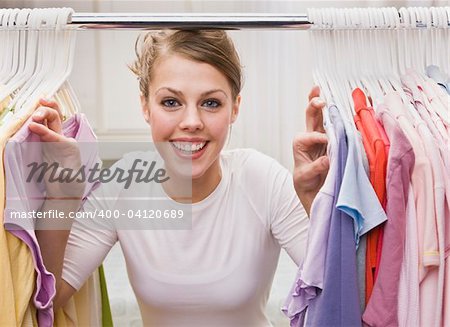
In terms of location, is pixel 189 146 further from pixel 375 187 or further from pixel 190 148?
pixel 375 187

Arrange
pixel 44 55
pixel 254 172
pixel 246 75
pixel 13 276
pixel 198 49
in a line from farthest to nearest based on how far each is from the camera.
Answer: pixel 246 75 → pixel 254 172 → pixel 198 49 → pixel 44 55 → pixel 13 276

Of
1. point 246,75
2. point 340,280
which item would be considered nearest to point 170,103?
point 340,280

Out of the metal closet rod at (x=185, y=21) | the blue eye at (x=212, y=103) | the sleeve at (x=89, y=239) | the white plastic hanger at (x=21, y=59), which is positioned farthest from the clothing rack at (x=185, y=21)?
the sleeve at (x=89, y=239)

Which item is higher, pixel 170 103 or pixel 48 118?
pixel 170 103

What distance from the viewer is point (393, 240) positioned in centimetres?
79

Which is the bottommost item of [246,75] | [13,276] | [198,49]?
[13,276]

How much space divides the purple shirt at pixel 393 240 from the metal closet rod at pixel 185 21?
0.26 m

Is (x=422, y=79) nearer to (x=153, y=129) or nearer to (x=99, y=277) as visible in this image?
(x=153, y=129)

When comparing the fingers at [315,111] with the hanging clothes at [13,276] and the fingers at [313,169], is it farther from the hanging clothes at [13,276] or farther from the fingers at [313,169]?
the hanging clothes at [13,276]

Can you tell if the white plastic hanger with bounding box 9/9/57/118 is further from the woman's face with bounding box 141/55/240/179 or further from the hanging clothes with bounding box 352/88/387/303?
the hanging clothes with bounding box 352/88/387/303

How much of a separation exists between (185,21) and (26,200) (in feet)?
1.15

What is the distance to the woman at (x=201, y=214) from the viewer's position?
3.67 feet

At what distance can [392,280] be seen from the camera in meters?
0.79

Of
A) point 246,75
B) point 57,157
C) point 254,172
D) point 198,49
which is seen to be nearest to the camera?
point 57,157
